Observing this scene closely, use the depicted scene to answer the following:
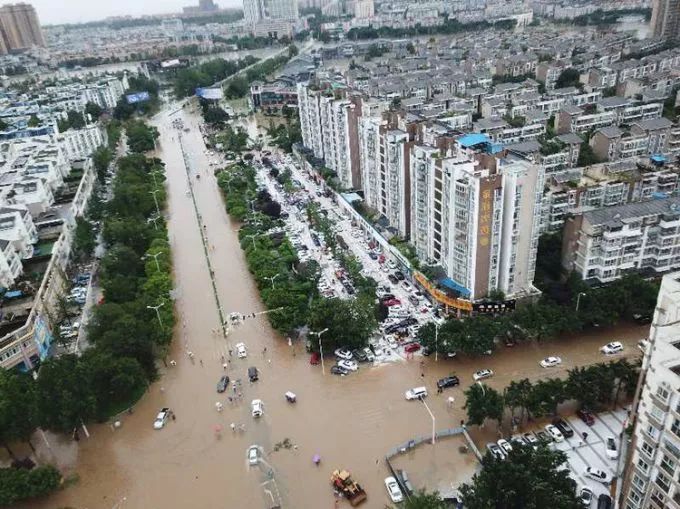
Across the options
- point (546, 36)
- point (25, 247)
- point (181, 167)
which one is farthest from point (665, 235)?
point (546, 36)

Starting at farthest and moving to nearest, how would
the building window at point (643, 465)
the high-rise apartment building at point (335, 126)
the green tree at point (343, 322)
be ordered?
the high-rise apartment building at point (335, 126) < the green tree at point (343, 322) < the building window at point (643, 465)

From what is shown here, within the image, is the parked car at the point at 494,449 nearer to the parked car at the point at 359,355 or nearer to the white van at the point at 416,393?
the white van at the point at 416,393

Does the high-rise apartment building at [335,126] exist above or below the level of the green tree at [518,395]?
above

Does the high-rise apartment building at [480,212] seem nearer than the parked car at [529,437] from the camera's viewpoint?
No

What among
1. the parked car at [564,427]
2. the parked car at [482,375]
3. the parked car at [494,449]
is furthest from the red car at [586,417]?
the parked car at [482,375]

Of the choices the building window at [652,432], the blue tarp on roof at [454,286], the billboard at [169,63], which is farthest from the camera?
the billboard at [169,63]

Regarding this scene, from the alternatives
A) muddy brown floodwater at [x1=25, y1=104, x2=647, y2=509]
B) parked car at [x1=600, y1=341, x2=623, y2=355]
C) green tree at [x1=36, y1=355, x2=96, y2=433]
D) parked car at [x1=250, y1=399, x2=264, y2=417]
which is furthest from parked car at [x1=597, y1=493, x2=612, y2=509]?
green tree at [x1=36, y1=355, x2=96, y2=433]

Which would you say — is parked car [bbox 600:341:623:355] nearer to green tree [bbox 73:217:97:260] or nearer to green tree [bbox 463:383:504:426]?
green tree [bbox 463:383:504:426]
